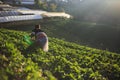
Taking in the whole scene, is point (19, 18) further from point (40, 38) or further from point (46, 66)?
point (46, 66)

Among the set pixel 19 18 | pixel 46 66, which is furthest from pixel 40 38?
pixel 19 18

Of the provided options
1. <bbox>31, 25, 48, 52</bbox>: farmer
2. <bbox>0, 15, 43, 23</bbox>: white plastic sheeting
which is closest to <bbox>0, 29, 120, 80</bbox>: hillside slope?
<bbox>31, 25, 48, 52</bbox>: farmer

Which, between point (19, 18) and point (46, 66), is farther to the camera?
point (19, 18)

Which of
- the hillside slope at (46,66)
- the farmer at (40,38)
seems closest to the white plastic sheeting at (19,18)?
the hillside slope at (46,66)

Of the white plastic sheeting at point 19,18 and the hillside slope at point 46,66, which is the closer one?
the hillside slope at point 46,66

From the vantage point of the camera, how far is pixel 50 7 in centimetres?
4588

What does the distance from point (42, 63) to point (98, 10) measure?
35992 mm

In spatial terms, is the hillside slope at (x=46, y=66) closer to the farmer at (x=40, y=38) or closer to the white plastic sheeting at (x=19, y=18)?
the farmer at (x=40, y=38)

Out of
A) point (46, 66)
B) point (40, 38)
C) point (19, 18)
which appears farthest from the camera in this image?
point (19, 18)

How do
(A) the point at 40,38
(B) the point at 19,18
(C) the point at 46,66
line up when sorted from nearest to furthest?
(C) the point at 46,66, (A) the point at 40,38, (B) the point at 19,18

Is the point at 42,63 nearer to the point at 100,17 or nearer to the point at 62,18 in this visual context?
the point at 62,18

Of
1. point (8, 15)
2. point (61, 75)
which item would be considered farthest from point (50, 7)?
point (61, 75)

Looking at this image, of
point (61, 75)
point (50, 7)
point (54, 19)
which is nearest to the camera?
point (61, 75)

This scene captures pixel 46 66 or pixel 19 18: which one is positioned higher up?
pixel 19 18
